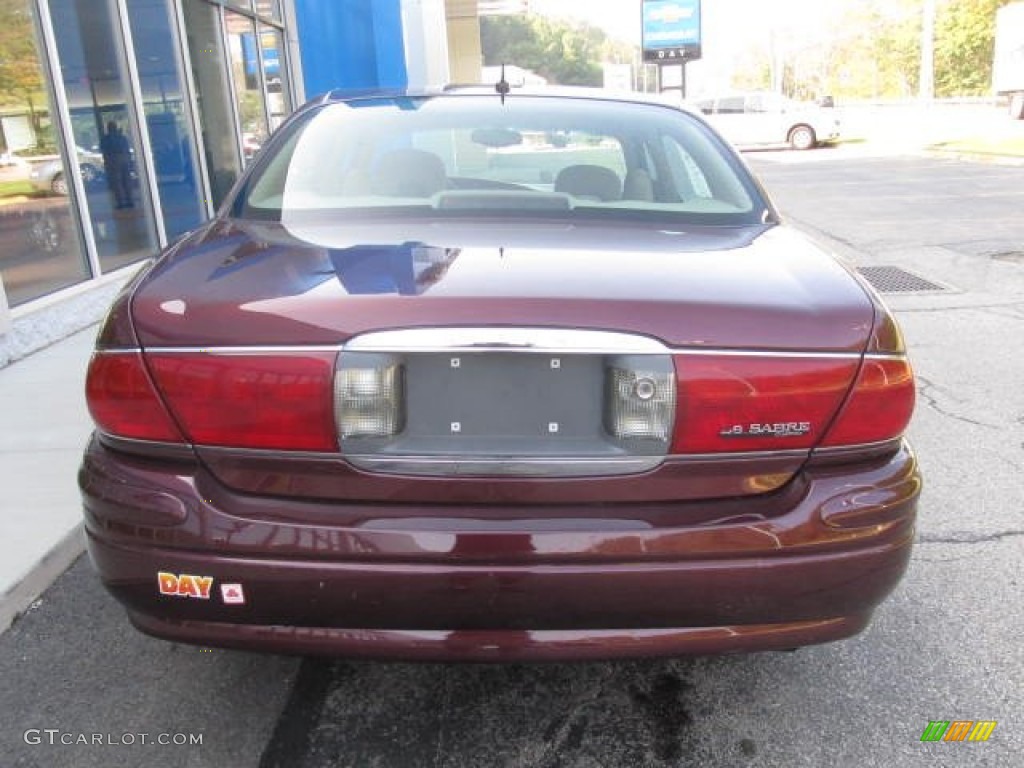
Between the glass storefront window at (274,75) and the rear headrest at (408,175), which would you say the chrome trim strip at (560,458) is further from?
the glass storefront window at (274,75)

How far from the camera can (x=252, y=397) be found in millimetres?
1826

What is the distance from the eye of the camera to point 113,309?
203 centimetres

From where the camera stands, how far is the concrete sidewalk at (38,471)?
119 inches

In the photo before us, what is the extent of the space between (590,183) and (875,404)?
1.27 meters

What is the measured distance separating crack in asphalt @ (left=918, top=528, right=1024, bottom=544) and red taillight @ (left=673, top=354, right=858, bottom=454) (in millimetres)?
1695

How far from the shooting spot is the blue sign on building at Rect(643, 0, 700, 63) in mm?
A: 33875

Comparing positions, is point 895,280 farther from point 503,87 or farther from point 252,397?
point 252,397

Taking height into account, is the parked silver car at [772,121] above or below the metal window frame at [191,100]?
below

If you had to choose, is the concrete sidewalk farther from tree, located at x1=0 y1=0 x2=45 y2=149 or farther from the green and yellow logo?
the green and yellow logo

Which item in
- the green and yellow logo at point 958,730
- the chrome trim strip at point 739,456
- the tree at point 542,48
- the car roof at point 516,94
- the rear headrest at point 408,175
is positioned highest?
the tree at point 542,48

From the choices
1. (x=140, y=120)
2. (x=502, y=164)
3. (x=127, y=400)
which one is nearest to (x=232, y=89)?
(x=140, y=120)

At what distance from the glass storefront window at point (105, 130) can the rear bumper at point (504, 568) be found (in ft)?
19.4

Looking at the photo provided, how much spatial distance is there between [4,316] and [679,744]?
15.7 ft

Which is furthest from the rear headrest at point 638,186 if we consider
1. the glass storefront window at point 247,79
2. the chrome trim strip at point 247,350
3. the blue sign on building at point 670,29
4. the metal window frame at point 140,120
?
the blue sign on building at point 670,29
